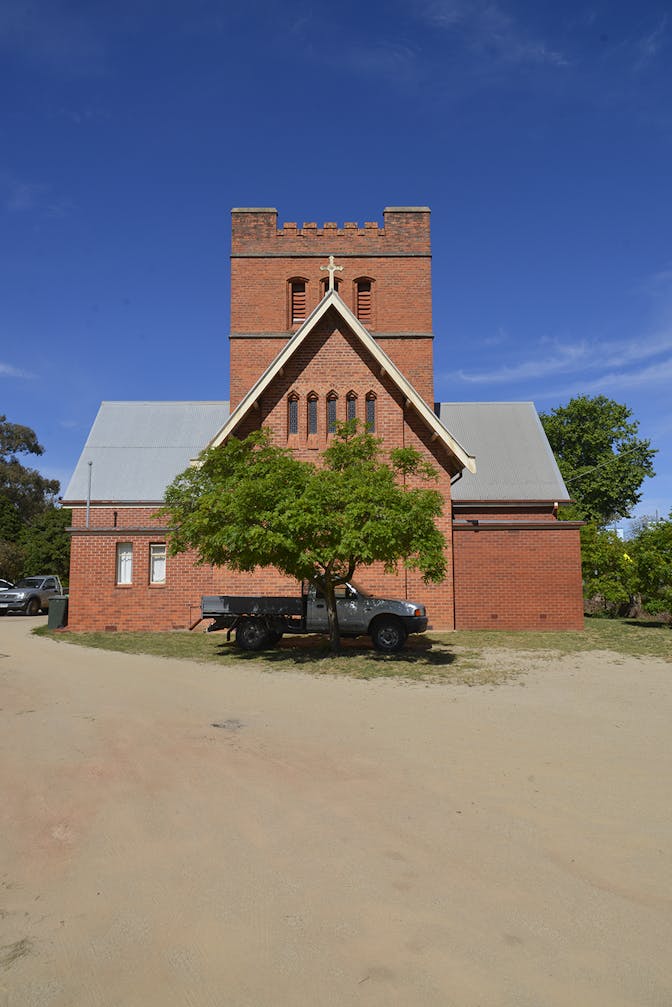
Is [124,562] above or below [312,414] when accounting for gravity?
below

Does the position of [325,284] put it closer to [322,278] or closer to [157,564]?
[322,278]

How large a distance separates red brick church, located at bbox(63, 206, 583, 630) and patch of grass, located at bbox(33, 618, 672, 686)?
1300 mm

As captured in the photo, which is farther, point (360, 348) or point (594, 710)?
point (360, 348)

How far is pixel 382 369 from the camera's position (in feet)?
66.8

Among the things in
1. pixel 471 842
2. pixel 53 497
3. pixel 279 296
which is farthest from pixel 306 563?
pixel 53 497

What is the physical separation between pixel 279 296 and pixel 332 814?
2328 cm

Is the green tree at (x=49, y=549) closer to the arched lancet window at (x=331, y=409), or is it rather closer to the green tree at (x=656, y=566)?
the arched lancet window at (x=331, y=409)

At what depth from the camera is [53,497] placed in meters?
60.1

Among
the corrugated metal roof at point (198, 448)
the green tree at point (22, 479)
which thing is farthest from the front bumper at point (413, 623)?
the green tree at point (22, 479)

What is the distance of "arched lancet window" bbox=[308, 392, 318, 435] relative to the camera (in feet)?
68.2

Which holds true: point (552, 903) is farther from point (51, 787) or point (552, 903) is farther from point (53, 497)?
point (53, 497)

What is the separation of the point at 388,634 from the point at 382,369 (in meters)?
8.64

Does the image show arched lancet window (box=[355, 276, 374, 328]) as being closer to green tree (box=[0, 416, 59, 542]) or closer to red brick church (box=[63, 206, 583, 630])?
red brick church (box=[63, 206, 583, 630])

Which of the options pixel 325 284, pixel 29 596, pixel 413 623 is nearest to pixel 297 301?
pixel 325 284
